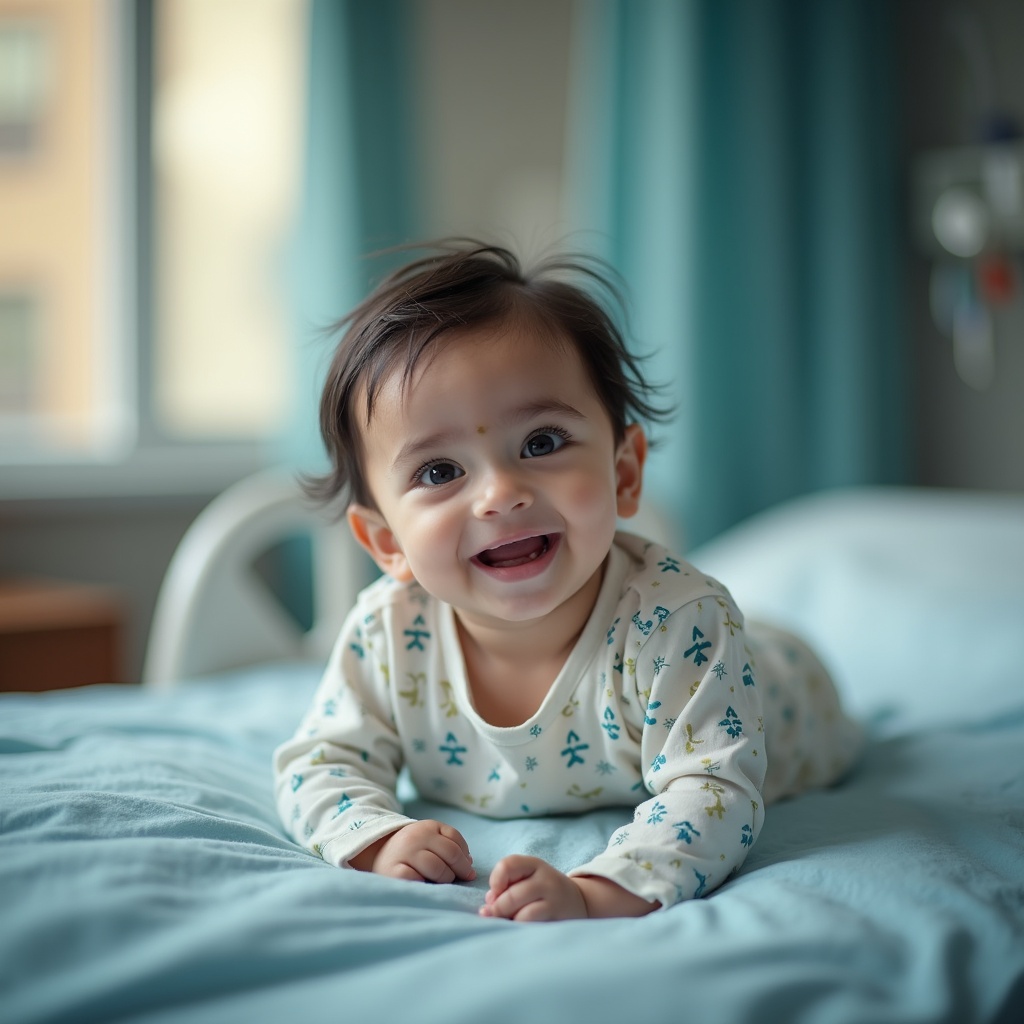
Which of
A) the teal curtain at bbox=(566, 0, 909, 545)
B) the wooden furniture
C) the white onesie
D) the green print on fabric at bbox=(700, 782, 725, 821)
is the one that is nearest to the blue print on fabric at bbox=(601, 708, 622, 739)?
the white onesie

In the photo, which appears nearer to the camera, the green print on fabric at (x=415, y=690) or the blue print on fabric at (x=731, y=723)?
the blue print on fabric at (x=731, y=723)

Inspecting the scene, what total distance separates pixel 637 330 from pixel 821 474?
1.79ft

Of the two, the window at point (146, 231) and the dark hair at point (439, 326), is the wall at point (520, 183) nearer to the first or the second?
the window at point (146, 231)

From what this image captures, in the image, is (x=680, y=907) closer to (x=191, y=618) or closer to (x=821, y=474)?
(x=191, y=618)

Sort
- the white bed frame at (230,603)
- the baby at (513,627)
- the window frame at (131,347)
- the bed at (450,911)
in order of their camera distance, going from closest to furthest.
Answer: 1. the bed at (450,911)
2. the baby at (513,627)
3. the white bed frame at (230,603)
4. the window frame at (131,347)

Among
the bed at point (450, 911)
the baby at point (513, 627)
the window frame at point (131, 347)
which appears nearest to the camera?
the bed at point (450, 911)

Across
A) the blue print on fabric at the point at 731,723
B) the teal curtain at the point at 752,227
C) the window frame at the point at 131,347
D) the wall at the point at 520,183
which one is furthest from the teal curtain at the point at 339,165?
the blue print on fabric at the point at 731,723

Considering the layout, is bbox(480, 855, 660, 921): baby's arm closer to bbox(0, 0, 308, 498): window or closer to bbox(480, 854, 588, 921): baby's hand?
bbox(480, 854, 588, 921): baby's hand

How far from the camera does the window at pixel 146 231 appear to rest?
8.13ft

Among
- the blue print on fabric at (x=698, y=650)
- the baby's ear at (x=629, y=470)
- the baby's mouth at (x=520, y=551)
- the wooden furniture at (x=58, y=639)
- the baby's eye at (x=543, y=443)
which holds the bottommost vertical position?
the wooden furniture at (x=58, y=639)

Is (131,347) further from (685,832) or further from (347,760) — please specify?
(685,832)

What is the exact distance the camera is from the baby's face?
87 cm

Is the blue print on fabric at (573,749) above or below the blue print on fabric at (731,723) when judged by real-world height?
below

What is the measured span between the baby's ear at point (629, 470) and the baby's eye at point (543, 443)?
12 centimetres
